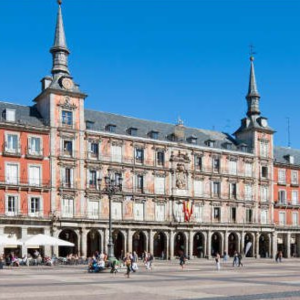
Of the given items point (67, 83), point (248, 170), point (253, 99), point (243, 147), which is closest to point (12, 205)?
point (67, 83)

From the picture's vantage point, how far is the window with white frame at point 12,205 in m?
57.7

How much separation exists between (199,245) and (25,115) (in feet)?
95.1

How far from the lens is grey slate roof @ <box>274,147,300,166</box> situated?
83625mm

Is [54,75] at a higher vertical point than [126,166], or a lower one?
higher

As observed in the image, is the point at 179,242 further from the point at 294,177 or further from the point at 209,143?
the point at 294,177

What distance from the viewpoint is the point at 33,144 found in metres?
60.5

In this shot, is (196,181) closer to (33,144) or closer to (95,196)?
(95,196)

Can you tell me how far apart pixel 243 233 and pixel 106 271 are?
1515 inches

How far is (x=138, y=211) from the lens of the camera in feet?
221

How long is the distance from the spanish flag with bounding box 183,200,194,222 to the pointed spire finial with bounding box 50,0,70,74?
22.1 meters

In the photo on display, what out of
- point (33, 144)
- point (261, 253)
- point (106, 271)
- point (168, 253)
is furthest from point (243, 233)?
point (106, 271)

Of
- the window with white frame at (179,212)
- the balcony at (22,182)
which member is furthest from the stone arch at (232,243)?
the balcony at (22,182)

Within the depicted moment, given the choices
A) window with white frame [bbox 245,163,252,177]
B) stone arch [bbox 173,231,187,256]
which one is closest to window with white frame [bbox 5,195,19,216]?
stone arch [bbox 173,231,187,256]

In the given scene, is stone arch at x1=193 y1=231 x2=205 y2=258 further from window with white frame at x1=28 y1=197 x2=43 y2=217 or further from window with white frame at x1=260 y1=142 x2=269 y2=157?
window with white frame at x1=28 y1=197 x2=43 y2=217
